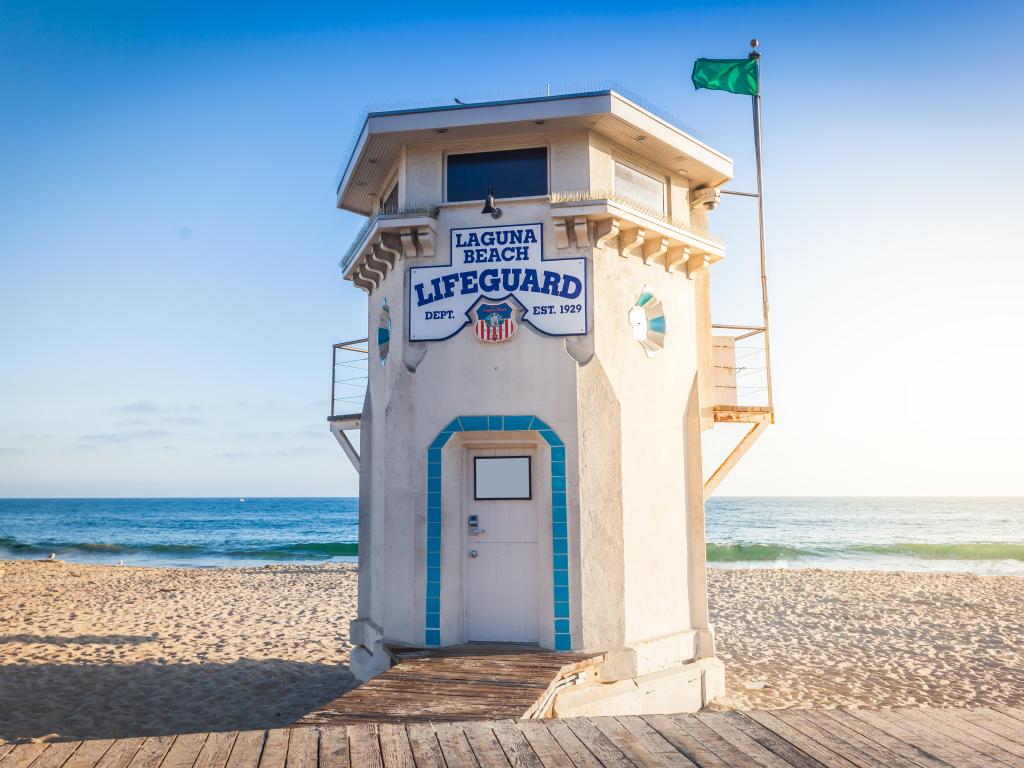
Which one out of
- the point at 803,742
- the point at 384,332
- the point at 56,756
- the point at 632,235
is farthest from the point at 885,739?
the point at 384,332

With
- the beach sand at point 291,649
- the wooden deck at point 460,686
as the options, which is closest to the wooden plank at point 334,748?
the wooden deck at point 460,686

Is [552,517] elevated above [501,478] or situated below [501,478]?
below

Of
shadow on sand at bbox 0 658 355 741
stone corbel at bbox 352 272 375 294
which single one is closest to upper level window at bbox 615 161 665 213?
stone corbel at bbox 352 272 375 294

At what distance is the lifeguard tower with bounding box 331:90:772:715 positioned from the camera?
347 inches

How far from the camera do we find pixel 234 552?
44.3 metres

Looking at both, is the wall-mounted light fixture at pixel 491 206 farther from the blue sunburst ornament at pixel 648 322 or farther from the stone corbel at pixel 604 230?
the blue sunburst ornament at pixel 648 322

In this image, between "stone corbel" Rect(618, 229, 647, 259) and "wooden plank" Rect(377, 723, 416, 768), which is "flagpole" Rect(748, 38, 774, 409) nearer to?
"stone corbel" Rect(618, 229, 647, 259)

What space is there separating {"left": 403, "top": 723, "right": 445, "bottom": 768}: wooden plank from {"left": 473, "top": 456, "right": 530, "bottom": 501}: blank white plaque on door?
4.01 meters

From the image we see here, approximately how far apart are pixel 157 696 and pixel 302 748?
293 inches

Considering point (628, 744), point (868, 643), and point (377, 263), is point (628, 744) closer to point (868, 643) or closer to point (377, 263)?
point (377, 263)

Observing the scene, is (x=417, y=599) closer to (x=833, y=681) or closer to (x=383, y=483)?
(x=383, y=483)

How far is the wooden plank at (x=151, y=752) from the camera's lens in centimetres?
449

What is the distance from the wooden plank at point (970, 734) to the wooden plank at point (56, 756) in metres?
5.68

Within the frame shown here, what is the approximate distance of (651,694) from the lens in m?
8.86
